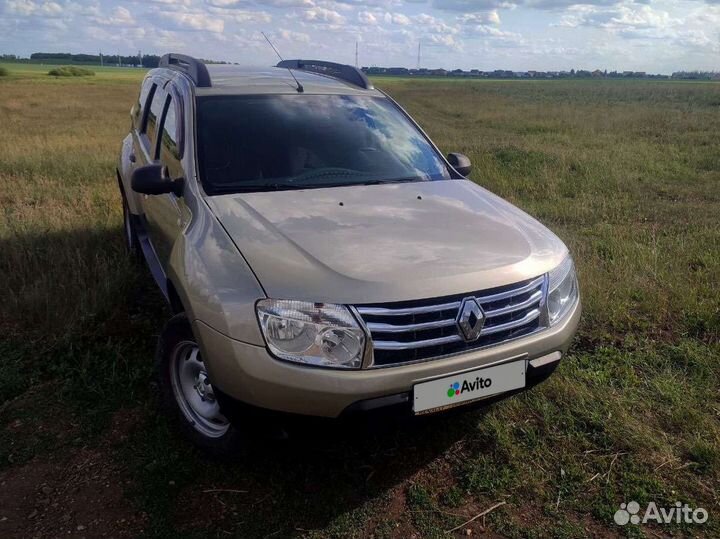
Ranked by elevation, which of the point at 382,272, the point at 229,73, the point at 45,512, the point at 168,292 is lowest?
the point at 45,512

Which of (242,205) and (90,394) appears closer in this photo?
(242,205)

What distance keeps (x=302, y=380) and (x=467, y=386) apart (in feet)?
2.23

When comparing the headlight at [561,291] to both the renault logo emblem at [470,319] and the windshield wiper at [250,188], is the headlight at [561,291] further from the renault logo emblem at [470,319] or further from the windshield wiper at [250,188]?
the windshield wiper at [250,188]

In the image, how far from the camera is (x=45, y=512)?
2518mm

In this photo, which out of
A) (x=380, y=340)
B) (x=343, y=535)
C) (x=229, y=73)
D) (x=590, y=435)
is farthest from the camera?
(x=229, y=73)

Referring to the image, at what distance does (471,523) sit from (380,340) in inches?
36.2

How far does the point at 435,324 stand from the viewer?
2.29 metres

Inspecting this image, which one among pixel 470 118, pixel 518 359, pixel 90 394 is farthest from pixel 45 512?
pixel 470 118

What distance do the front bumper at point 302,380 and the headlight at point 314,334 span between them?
0.04 m

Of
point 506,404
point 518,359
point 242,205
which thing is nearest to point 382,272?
point 518,359

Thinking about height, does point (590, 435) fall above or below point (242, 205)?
below

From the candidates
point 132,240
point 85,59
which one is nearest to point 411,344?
point 132,240

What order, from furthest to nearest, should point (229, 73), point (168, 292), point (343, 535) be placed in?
point (229, 73) < point (168, 292) < point (343, 535)

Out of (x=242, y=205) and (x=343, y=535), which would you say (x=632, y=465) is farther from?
(x=242, y=205)
